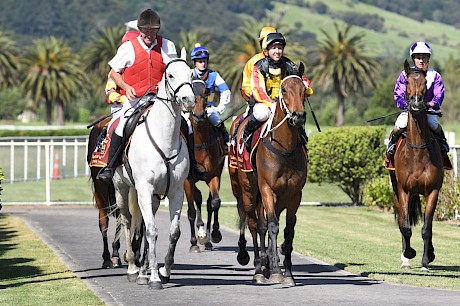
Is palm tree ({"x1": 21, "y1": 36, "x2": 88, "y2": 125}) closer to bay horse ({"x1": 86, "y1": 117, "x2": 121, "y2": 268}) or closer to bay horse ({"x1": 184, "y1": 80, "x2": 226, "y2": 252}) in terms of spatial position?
bay horse ({"x1": 184, "y1": 80, "x2": 226, "y2": 252})

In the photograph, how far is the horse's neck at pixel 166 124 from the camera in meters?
11.7

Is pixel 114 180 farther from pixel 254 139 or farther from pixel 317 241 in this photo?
pixel 317 241

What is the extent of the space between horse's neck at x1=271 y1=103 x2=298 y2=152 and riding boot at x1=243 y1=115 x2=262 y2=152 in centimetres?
54

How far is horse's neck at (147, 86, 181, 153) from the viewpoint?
11734mm

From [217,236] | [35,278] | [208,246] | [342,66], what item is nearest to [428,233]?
[217,236]

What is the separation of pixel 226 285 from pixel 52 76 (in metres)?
87.2

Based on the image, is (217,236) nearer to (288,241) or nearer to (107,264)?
(107,264)

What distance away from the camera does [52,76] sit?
97.2 m

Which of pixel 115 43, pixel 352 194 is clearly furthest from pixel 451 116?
pixel 352 194

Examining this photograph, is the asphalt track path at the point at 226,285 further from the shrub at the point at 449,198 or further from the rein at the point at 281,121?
the shrub at the point at 449,198

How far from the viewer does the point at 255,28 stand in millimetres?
95812

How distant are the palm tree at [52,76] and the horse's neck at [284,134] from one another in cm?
8622

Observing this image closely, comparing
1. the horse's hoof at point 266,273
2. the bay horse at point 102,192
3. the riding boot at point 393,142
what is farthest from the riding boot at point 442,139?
the bay horse at point 102,192

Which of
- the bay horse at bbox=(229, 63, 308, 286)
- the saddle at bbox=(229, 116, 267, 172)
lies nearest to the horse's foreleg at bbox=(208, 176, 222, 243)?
the saddle at bbox=(229, 116, 267, 172)
